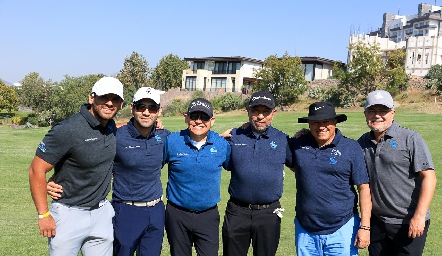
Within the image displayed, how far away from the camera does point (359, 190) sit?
17.6 feet

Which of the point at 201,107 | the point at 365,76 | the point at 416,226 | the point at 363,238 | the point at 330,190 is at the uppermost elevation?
the point at 365,76

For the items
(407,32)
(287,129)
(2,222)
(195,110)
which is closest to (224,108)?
(287,129)

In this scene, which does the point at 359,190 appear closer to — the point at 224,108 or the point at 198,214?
the point at 198,214

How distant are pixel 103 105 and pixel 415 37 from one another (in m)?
91.5

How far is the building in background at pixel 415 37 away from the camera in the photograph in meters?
81.3

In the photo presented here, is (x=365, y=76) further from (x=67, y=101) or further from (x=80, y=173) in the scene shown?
(x=80, y=173)

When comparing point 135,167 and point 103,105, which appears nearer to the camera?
point 103,105

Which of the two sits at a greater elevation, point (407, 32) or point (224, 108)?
point (407, 32)

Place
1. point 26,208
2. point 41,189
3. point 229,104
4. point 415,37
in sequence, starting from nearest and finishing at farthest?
point 41,189
point 26,208
point 229,104
point 415,37

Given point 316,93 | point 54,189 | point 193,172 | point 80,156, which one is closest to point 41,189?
point 54,189

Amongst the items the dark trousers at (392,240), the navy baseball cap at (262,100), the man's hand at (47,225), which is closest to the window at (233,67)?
the navy baseball cap at (262,100)

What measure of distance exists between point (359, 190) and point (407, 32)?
154 meters

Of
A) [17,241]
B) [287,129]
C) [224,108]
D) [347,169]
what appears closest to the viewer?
[347,169]

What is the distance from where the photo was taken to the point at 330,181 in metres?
5.31
